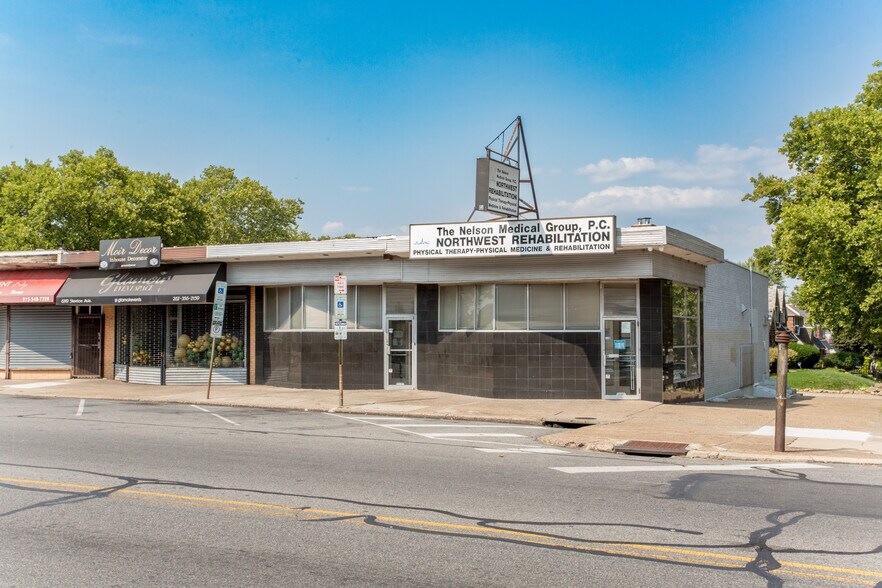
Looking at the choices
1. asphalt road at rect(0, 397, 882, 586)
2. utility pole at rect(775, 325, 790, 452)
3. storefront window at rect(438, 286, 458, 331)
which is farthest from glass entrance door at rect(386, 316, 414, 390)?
utility pole at rect(775, 325, 790, 452)

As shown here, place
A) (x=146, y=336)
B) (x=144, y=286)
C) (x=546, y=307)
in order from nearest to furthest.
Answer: (x=546, y=307), (x=144, y=286), (x=146, y=336)

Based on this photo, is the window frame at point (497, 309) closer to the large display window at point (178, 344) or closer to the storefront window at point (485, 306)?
the storefront window at point (485, 306)

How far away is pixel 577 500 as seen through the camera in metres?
8.39

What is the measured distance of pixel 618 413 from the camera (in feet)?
55.7

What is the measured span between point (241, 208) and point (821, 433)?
5956cm

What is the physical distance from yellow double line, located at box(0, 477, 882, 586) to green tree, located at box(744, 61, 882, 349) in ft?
73.7

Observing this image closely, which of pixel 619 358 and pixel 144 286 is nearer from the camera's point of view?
pixel 619 358

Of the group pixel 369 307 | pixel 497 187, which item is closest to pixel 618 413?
pixel 497 187

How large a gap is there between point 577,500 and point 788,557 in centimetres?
253

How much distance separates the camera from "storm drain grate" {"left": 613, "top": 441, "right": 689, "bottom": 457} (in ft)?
39.7

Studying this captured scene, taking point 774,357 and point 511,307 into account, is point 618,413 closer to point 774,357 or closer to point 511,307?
point 511,307

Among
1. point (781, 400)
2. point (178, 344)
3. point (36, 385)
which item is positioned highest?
point (178, 344)

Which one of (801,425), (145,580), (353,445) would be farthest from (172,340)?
(145,580)

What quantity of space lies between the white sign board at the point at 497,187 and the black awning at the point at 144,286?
27.6ft
